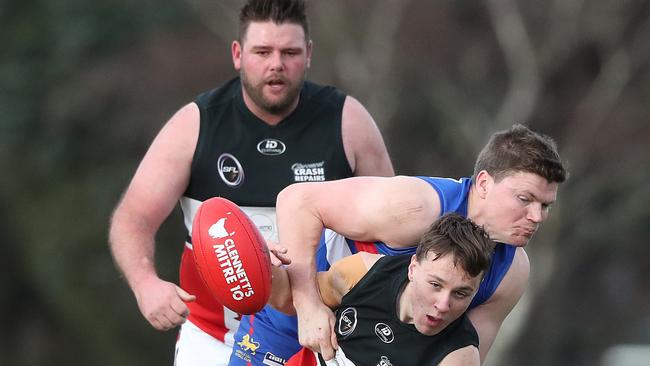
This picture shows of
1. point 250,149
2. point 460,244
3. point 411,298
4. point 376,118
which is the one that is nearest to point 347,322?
point 411,298

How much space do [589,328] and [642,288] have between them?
40.1 inches

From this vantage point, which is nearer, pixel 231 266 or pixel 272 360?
pixel 231 266

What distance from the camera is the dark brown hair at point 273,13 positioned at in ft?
21.5

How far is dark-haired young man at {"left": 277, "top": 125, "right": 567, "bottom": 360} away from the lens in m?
5.25

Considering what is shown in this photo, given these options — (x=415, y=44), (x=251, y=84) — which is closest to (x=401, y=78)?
(x=415, y=44)

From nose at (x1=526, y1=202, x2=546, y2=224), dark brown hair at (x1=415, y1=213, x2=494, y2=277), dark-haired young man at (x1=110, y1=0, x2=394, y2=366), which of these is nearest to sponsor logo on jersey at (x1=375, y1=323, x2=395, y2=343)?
dark brown hair at (x1=415, y1=213, x2=494, y2=277)

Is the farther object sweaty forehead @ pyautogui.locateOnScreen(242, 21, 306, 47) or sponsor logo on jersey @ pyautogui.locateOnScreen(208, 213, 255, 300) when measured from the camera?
sweaty forehead @ pyautogui.locateOnScreen(242, 21, 306, 47)

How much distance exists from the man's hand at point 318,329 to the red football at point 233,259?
0.57 ft

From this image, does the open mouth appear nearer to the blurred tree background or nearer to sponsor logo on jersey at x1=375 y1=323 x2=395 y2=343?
sponsor logo on jersey at x1=375 y1=323 x2=395 y2=343

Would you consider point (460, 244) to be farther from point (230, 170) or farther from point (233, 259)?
point (230, 170)

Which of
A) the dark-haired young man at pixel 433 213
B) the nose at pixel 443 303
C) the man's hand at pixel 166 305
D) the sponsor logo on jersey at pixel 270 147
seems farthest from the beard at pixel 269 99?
the nose at pixel 443 303

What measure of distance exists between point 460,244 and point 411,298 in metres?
0.32

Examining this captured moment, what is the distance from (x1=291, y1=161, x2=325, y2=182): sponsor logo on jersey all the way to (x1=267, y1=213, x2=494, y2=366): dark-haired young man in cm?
109

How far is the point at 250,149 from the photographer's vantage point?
21.7ft
